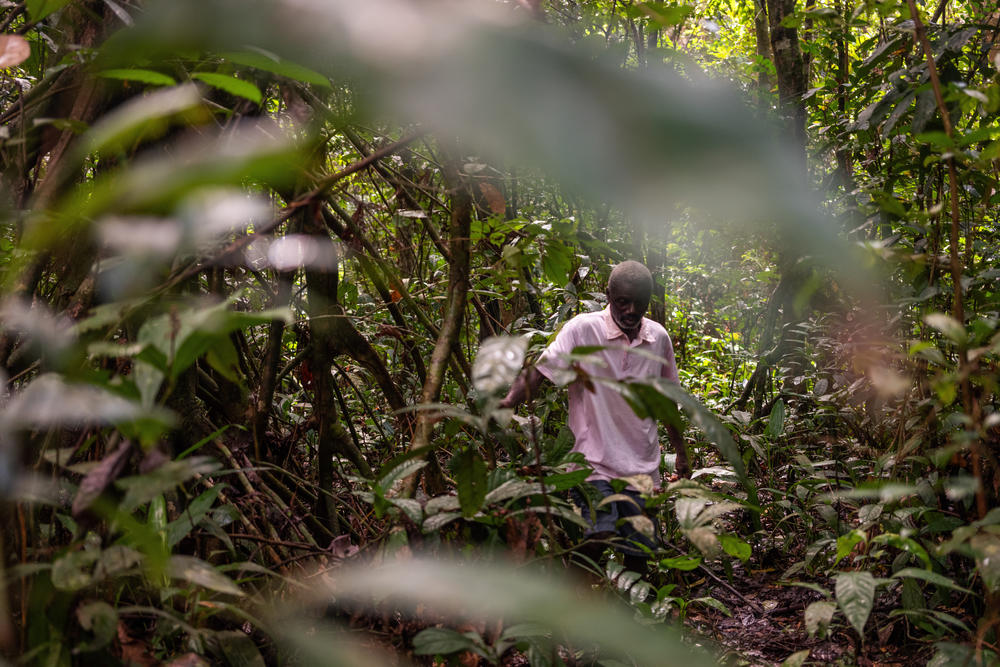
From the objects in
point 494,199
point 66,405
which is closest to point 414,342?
point 494,199

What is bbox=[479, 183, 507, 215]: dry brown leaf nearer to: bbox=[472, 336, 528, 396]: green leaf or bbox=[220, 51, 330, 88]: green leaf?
bbox=[472, 336, 528, 396]: green leaf

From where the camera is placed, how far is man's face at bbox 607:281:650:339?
3.12 metres

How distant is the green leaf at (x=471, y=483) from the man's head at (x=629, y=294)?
6.61 feet

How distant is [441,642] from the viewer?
3.87 ft

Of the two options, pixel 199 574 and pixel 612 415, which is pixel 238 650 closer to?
pixel 199 574

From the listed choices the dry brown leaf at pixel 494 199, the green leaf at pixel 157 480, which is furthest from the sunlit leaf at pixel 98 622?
the dry brown leaf at pixel 494 199

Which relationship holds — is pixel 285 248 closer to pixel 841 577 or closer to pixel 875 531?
pixel 841 577

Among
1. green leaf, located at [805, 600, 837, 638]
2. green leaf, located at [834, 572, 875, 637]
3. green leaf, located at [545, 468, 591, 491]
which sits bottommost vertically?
green leaf, located at [805, 600, 837, 638]

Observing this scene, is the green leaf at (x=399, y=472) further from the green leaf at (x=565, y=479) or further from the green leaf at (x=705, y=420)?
the green leaf at (x=705, y=420)

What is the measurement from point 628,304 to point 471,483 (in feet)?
6.75

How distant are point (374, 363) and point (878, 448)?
2.11 m

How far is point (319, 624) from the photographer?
4.13 ft

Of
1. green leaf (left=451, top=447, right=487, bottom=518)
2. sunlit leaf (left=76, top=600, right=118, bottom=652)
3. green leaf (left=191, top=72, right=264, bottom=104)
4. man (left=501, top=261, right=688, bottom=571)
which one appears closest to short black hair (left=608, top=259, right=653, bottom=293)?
man (left=501, top=261, right=688, bottom=571)

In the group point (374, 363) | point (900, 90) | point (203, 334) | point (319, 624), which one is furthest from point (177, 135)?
point (900, 90)
